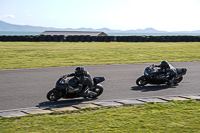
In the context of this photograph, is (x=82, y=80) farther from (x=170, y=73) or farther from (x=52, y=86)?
(x=170, y=73)

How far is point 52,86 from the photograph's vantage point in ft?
39.1

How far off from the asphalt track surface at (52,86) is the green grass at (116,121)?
1.56 meters

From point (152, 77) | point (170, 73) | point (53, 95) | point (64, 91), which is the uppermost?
point (170, 73)

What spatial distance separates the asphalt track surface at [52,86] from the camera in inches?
376

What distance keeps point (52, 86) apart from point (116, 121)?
5.32 metres

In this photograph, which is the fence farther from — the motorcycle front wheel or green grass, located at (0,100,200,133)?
green grass, located at (0,100,200,133)

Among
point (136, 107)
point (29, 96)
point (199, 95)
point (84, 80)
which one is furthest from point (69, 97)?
point (199, 95)

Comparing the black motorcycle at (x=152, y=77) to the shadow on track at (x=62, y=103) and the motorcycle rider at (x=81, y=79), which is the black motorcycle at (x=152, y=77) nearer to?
the motorcycle rider at (x=81, y=79)

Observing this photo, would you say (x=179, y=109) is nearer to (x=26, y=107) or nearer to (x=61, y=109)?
(x=61, y=109)

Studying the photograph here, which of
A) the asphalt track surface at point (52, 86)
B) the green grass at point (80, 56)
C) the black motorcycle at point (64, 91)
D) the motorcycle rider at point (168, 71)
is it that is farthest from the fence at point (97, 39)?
the black motorcycle at point (64, 91)

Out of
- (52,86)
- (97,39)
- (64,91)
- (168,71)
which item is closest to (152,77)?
(168,71)

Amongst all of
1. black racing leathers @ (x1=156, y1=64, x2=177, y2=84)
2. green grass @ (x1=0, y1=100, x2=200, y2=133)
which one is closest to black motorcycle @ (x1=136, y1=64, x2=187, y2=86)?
black racing leathers @ (x1=156, y1=64, x2=177, y2=84)

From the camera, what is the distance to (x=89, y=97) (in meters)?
9.98

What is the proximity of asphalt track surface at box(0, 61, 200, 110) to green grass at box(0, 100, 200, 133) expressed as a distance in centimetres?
156
